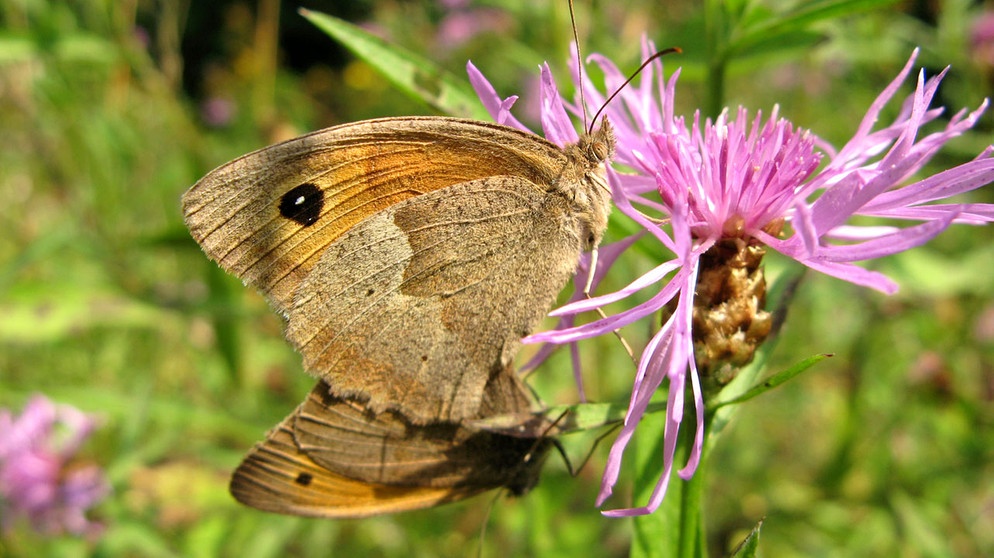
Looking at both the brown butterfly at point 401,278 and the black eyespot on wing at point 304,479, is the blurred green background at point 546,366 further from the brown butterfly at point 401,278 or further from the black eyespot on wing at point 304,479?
the black eyespot on wing at point 304,479

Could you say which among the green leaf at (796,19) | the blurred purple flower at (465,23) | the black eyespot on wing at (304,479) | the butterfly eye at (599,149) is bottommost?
the black eyespot on wing at (304,479)

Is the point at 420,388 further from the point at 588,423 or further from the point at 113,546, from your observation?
the point at 113,546

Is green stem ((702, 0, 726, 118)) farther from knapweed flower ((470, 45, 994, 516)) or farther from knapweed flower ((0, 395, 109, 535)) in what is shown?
knapweed flower ((0, 395, 109, 535))

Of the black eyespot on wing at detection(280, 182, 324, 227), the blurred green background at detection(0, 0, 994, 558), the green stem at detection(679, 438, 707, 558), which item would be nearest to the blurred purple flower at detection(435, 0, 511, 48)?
the blurred green background at detection(0, 0, 994, 558)

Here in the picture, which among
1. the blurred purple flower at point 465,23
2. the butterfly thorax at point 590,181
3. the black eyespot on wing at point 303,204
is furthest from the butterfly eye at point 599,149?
the blurred purple flower at point 465,23

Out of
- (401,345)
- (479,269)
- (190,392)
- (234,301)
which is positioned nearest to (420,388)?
(401,345)

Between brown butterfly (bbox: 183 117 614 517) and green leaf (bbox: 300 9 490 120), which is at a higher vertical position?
green leaf (bbox: 300 9 490 120)
